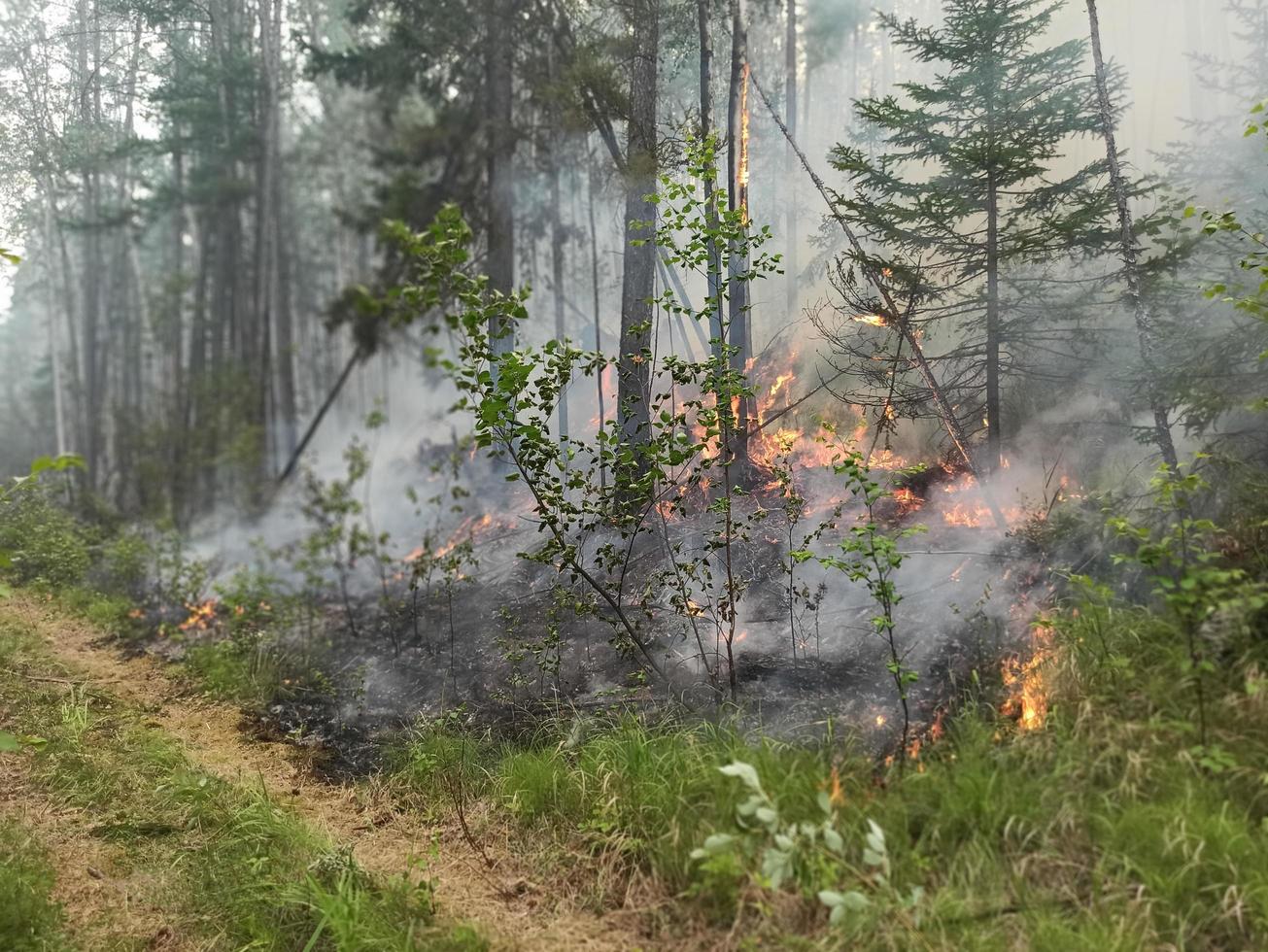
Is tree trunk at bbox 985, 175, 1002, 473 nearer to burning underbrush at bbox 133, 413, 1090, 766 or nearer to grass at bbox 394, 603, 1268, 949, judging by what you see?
burning underbrush at bbox 133, 413, 1090, 766

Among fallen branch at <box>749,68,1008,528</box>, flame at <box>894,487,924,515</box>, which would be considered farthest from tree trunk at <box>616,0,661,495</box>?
flame at <box>894,487,924,515</box>

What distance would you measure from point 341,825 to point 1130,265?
6.56 metres

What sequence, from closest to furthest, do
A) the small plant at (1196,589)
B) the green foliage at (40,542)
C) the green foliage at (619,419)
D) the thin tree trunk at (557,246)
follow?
the small plant at (1196,589) < the green foliage at (619,419) < the green foliage at (40,542) < the thin tree trunk at (557,246)

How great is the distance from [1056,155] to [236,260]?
452 inches

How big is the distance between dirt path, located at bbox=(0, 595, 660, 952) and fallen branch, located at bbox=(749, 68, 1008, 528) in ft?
13.3

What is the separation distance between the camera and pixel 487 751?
468 cm

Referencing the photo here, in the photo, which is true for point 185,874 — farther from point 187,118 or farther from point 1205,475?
point 187,118

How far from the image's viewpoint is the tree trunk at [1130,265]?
4852 mm

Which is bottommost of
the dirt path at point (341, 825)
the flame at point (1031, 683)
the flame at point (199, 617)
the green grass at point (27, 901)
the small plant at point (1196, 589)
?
the dirt path at point (341, 825)

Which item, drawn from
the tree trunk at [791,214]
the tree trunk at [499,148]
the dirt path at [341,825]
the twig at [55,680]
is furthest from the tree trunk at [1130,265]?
the twig at [55,680]

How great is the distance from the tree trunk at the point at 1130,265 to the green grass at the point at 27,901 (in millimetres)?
6891

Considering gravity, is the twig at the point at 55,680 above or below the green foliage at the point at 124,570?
below

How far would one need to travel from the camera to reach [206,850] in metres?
3.87

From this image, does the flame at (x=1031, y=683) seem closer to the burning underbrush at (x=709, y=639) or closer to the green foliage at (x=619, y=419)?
the burning underbrush at (x=709, y=639)
